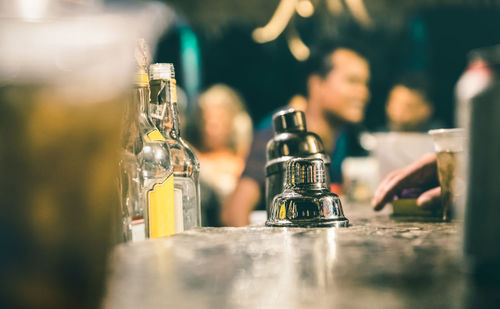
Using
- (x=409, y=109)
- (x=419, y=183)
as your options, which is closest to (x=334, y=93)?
(x=409, y=109)

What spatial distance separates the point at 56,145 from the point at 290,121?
0.73m

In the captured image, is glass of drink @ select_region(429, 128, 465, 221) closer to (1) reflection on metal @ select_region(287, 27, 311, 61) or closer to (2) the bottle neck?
(2) the bottle neck

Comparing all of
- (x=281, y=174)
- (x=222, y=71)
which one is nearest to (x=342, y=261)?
(x=281, y=174)

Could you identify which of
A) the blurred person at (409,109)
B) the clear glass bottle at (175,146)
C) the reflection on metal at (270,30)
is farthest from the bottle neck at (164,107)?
the reflection on metal at (270,30)

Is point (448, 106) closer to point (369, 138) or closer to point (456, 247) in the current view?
point (369, 138)

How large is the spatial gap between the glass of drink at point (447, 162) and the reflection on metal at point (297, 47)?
18.4ft

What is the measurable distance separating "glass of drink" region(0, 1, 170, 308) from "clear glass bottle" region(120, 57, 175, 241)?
38 centimetres

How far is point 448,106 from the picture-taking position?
6.71 meters

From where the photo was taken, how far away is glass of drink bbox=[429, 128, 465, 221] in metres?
0.92

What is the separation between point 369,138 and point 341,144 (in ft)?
6.51

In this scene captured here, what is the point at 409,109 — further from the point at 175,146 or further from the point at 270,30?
the point at 175,146

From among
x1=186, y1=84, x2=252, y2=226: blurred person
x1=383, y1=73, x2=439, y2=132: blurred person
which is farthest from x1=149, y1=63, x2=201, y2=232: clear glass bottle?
x1=186, y1=84, x2=252, y2=226: blurred person

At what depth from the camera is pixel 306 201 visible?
810mm

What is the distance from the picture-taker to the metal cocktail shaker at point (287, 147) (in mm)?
977
